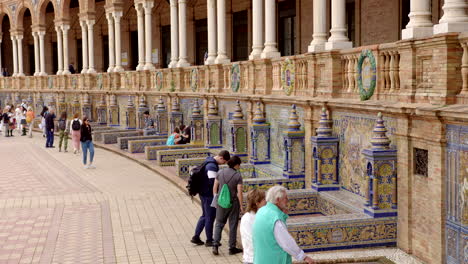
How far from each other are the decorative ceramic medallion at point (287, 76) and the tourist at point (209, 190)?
3.62 metres

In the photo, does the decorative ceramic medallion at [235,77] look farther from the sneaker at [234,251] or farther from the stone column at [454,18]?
the stone column at [454,18]

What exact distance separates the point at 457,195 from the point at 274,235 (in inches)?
111

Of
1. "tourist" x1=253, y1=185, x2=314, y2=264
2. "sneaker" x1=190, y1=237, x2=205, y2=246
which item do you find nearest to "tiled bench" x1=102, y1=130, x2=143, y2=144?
"sneaker" x1=190, y1=237, x2=205, y2=246

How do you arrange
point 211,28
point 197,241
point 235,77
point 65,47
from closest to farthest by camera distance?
point 197,241, point 235,77, point 211,28, point 65,47

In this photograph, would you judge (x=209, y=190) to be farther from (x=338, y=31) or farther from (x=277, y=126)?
(x=277, y=126)

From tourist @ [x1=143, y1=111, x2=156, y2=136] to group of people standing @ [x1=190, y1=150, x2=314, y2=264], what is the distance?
1190 cm

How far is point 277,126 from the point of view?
12.5 metres

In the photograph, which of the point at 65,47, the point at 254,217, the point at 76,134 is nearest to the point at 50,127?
the point at 76,134

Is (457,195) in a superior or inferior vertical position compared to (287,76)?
inferior

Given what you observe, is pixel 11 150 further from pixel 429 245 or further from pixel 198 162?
pixel 429 245

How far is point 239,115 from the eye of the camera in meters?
14.1

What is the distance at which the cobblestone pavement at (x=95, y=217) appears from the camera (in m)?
8.61

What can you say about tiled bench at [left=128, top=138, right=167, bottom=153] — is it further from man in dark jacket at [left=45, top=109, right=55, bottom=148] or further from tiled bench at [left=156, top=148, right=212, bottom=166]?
man in dark jacket at [left=45, top=109, right=55, bottom=148]

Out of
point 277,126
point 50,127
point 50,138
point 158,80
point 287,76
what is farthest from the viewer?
point 50,138
